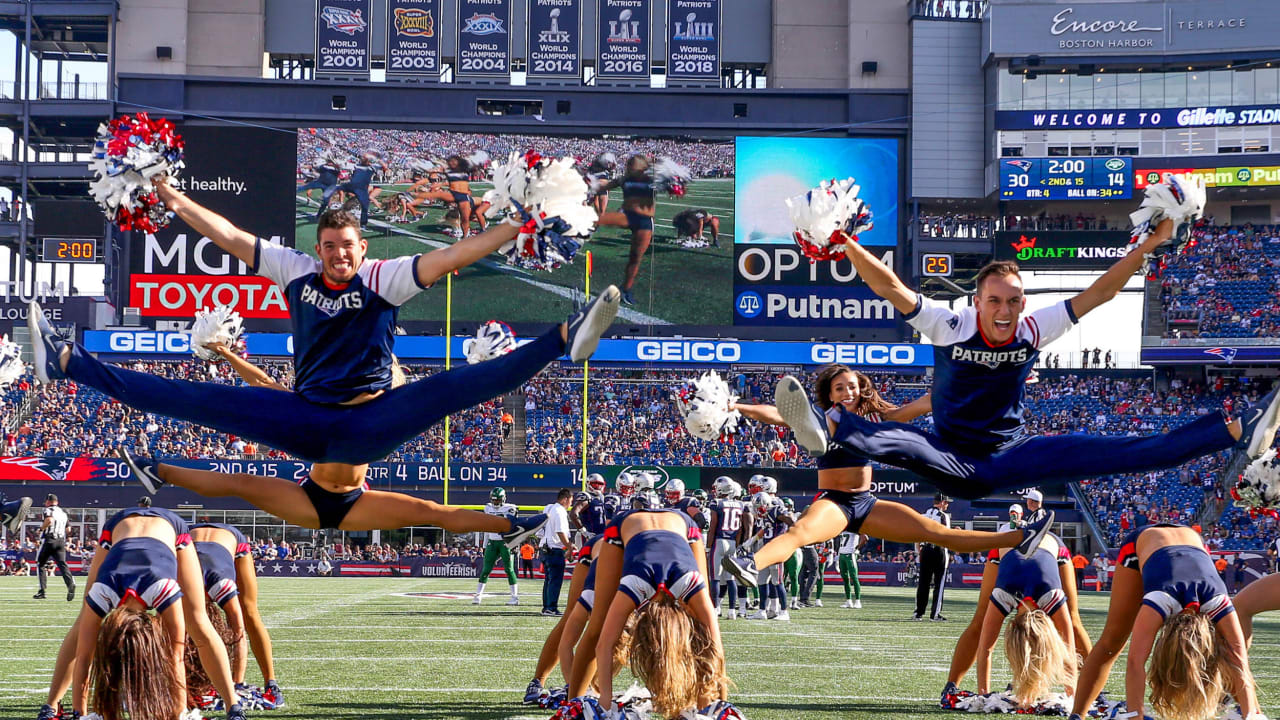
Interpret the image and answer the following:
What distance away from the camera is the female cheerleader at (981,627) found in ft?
29.4

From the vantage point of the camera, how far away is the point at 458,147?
37.7 m

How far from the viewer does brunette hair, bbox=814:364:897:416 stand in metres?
8.04

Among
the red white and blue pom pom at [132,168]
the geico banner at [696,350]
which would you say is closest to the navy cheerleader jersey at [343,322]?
the red white and blue pom pom at [132,168]

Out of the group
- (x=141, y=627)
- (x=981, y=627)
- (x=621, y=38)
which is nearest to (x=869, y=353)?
(x=621, y=38)

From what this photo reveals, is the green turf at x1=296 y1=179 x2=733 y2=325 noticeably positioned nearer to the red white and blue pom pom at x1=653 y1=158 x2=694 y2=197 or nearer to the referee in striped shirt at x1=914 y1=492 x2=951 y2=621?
the red white and blue pom pom at x1=653 y1=158 x2=694 y2=197

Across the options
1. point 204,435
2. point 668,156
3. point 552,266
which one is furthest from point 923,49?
point 552,266

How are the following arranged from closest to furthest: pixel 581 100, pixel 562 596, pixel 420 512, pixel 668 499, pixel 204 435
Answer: pixel 420 512 → pixel 668 499 → pixel 562 596 → pixel 204 435 → pixel 581 100

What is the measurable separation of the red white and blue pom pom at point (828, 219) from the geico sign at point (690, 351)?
29600mm

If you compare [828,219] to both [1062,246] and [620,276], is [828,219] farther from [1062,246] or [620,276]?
[1062,246]

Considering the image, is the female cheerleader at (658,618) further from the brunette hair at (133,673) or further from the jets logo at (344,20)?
the jets logo at (344,20)

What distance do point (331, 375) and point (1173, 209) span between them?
405 cm

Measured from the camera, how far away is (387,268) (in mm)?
6504

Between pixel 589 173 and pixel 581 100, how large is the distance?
2472 millimetres

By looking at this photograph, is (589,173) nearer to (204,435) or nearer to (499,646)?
(204,435)
